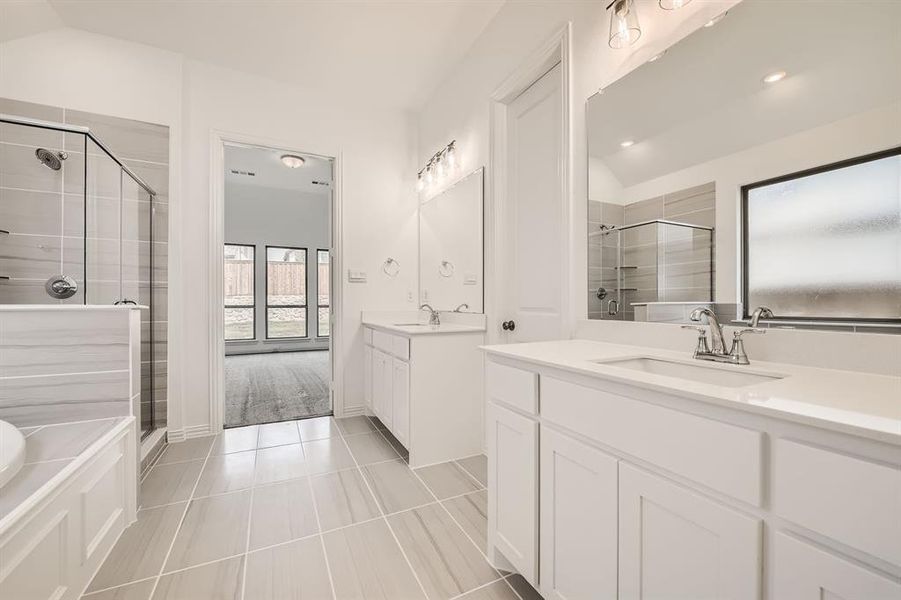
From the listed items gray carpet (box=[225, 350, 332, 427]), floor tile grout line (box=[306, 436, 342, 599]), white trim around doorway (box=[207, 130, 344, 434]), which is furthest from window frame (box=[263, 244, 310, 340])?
floor tile grout line (box=[306, 436, 342, 599])

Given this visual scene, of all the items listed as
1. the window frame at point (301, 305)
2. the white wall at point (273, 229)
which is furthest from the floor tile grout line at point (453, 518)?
the window frame at point (301, 305)

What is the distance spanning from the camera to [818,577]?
59 cm

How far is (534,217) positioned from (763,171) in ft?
3.70

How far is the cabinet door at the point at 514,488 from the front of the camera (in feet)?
3.94

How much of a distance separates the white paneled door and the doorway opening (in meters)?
4.09

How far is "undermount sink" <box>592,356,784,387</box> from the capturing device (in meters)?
1.01

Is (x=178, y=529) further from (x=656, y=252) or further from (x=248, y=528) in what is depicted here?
(x=656, y=252)

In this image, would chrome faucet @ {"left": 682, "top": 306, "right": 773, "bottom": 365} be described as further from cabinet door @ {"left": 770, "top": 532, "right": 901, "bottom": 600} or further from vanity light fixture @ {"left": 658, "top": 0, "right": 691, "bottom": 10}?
vanity light fixture @ {"left": 658, "top": 0, "right": 691, "bottom": 10}

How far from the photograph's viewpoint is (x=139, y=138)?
2672mm

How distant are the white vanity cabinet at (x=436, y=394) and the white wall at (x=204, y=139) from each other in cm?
106

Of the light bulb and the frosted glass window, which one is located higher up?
the light bulb

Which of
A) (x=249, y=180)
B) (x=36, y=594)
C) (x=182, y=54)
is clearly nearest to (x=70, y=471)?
(x=36, y=594)

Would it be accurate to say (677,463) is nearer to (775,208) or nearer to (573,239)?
(775,208)

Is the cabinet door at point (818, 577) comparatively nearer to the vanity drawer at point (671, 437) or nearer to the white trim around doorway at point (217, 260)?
the vanity drawer at point (671, 437)
